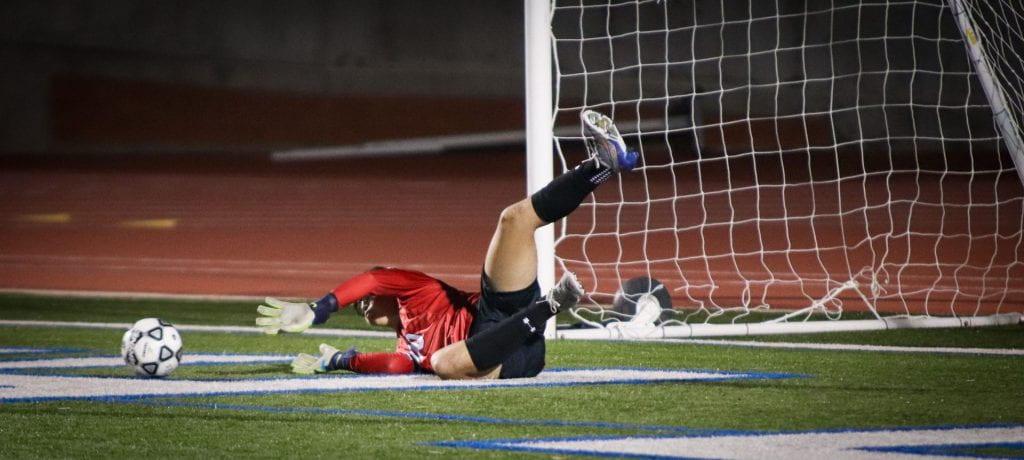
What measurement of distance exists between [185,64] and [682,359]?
3119 centimetres

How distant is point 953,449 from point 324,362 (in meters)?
3.66

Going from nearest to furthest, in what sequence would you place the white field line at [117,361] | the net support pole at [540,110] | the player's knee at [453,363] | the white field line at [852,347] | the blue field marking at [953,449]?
the blue field marking at [953,449] → the player's knee at [453,363] → the white field line at [117,361] → the white field line at [852,347] → the net support pole at [540,110]

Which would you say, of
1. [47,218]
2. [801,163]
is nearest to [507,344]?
[47,218]

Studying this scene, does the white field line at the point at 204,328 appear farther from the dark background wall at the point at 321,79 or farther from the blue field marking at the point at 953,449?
the dark background wall at the point at 321,79

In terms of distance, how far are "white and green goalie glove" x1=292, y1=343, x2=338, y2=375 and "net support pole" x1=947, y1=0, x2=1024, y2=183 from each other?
5166 millimetres

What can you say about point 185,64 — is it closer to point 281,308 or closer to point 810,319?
point 810,319

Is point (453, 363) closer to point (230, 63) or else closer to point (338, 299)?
point (338, 299)

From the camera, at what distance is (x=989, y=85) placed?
10.7m

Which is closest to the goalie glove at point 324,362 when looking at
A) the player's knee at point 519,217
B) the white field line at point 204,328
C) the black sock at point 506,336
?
the black sock at point 506,336

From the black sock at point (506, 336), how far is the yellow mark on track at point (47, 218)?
62.1ft

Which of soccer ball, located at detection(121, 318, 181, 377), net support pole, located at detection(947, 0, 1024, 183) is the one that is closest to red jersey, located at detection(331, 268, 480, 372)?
soccer ball, located at detection(121, 318, 181, 377)

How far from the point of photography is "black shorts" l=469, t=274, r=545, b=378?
23.6 ft

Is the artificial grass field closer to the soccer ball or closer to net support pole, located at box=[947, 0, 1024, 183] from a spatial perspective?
the soccer ball

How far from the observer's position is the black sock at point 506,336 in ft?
22.7
